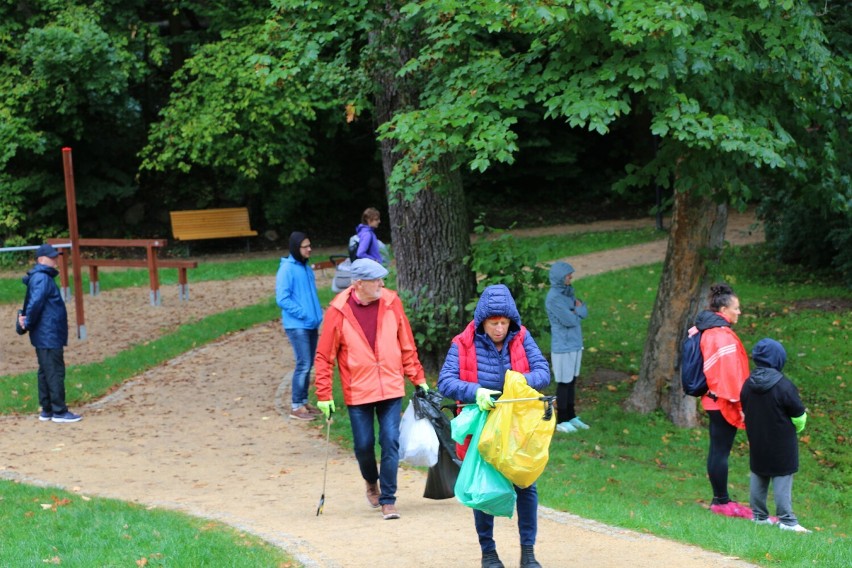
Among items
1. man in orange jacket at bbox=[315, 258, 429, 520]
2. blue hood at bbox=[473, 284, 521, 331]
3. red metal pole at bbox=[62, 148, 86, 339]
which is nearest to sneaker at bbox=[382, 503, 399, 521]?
man in orange jacket at bbox=[315, 258, 429, 520]

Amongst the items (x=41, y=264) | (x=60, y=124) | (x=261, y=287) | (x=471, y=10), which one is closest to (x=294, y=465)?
(x=41, y=264)

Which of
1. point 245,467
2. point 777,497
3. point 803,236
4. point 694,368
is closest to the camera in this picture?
point 777,497

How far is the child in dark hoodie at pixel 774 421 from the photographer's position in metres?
7.31

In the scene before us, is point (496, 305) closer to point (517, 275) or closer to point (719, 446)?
point (719, 446)

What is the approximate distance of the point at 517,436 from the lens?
549cm

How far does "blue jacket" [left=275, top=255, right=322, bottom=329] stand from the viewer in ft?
34.4

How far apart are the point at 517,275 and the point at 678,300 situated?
5.58 feet

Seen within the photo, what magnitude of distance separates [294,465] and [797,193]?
5.62 metres

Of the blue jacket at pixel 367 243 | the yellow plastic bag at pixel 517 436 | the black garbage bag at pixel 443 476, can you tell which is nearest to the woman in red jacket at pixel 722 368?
the black garbage bag at pixel 443 476

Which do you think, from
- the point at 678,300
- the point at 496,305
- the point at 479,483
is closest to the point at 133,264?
the point at 678,300

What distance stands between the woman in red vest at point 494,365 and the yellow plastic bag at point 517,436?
0.50 feet

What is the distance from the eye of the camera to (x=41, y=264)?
10.5m

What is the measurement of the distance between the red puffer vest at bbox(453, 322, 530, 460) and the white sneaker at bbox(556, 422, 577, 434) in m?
4.73

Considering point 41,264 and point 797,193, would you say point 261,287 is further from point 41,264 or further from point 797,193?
point 797,193
